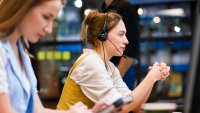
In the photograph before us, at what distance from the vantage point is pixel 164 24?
19.5ft

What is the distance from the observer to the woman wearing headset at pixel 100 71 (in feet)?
7.26

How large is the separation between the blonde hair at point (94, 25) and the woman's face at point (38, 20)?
0.82 m

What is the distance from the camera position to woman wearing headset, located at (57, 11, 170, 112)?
2.21 m

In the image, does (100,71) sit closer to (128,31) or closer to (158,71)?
(158,71)

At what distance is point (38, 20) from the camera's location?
1.53 m

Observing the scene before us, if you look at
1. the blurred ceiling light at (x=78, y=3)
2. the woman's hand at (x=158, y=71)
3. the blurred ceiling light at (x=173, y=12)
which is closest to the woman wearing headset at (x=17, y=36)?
the woman's hand at (x=158, y=71)

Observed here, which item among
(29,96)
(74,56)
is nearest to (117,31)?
(29,96)

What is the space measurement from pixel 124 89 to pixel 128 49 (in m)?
0.71

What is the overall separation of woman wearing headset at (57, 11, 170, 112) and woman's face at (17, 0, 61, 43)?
65cm

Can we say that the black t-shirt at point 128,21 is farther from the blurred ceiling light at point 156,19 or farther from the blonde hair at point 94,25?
the blurred ceiling light at point 156,19

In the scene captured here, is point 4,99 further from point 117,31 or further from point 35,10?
point 117,31

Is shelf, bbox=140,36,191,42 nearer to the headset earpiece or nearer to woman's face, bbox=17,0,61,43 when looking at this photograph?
the headset earpiece

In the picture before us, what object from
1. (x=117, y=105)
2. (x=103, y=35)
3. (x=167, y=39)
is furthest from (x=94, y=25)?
(x=167, y=39)

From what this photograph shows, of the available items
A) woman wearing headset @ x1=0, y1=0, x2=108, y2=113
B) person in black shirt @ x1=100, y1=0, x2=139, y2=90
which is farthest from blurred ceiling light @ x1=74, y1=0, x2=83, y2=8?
woman wearing headset @ x1=0, y1=0, x2=108, y2=113
